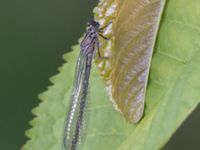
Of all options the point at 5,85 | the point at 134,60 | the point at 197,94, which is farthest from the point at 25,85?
the point at 197,94

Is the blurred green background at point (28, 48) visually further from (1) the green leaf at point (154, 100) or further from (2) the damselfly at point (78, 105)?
(1) the green leaf at point (154, 100)

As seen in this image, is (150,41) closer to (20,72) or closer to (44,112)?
(44,112)

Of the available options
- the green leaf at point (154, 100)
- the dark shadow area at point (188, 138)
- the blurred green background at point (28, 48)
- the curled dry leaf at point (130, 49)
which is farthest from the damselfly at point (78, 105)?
the blurred green background at point (28, 48)

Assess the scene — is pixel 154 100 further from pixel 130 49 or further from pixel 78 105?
pixel 78 105

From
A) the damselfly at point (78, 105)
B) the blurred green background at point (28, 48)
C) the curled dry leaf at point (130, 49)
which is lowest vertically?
the blurred green background at point (28, 48)

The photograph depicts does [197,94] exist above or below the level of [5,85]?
above

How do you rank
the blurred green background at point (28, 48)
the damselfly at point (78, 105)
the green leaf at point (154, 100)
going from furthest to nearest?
the blurred green background at point (28, 48), the damselfly at point (78, 105), the green leaf at point (154, 100)
